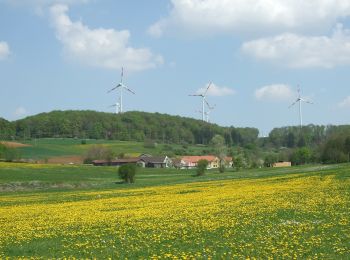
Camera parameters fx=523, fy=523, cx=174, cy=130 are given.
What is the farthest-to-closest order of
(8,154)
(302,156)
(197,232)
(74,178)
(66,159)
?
(66,159)
(302,156)
(8,154)
(74,178)
(197,232)

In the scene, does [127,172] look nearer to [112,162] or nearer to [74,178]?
[74,178]

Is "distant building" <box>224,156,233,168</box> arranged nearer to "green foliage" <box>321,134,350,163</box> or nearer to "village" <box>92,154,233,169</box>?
"village" <box>92,154,233,169</box>

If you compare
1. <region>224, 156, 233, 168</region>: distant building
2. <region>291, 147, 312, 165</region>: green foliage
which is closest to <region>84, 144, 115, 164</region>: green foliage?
<region>224, 156, 233, 168</region>: distant building

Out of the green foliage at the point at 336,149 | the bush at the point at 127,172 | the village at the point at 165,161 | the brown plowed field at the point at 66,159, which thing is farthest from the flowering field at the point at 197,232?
the village at the point at 165,161

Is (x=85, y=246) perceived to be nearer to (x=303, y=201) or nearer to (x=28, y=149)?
(x=303, y=201)

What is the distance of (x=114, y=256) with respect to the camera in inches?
666

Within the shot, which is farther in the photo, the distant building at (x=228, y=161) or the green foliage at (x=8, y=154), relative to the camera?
the distant building at (x=228, y=161)

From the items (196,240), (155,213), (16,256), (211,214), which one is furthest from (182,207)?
(16,256)

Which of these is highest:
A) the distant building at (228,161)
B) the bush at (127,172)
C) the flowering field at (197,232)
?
the distant building at (228,161)

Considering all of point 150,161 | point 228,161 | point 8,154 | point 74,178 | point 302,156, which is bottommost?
point 74,178

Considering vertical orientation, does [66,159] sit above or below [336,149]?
below

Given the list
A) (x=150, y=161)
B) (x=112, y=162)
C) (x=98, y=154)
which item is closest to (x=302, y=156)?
(x=150, y=161)

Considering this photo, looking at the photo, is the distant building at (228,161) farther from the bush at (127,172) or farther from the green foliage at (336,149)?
the bush at (127,172)

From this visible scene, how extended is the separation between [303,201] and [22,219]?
1693cm
